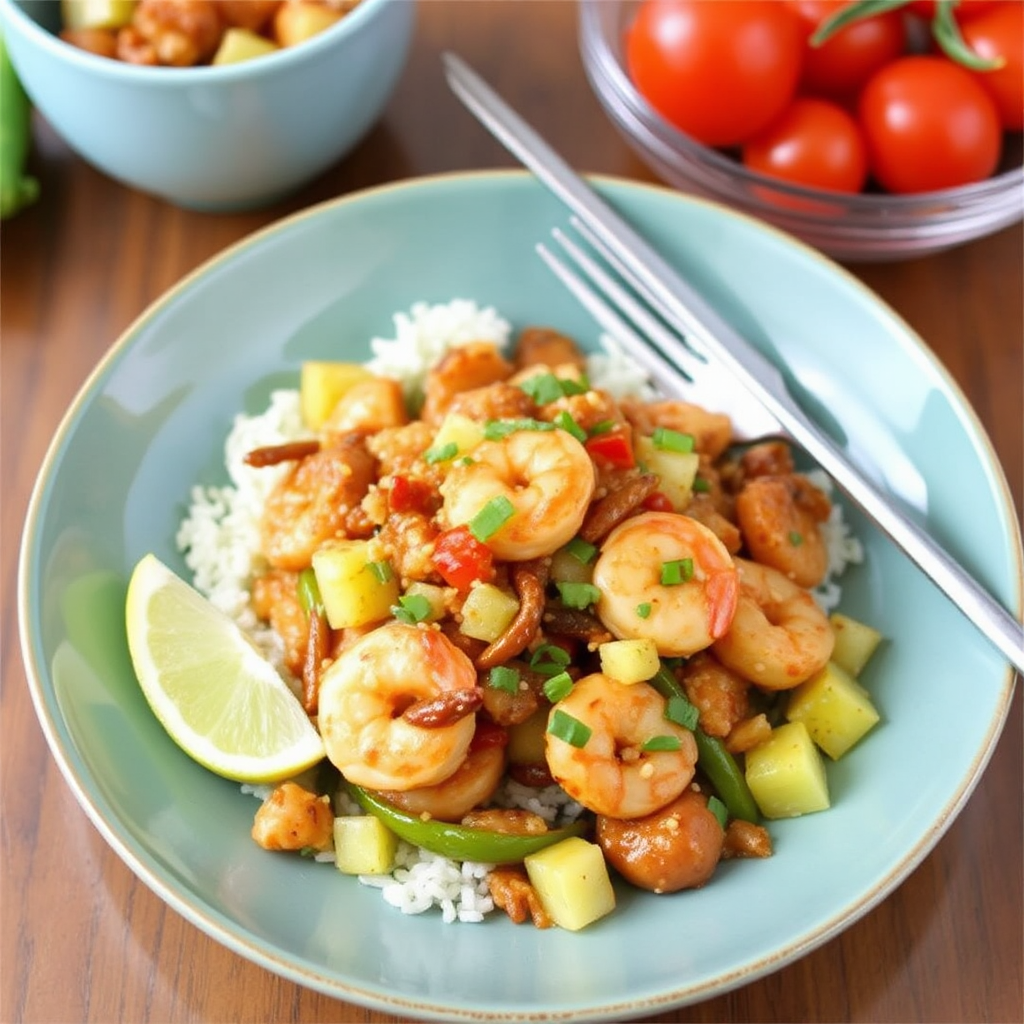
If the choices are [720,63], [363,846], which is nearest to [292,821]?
[363,846]

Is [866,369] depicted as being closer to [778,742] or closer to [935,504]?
[935,504]

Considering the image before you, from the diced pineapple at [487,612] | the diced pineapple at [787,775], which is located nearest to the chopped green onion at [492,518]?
the diced pineapple at [487,612]

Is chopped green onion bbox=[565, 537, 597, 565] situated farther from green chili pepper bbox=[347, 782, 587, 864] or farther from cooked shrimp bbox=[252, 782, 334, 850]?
cooked shrimp bbox=[252, 782, 334, 850]

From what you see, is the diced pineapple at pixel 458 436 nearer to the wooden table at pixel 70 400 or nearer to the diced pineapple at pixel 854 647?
the diced pineapple at pixel 854 647

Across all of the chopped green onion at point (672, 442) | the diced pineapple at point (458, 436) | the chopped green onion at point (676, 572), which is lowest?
the chopped green onion at point (672, 442)

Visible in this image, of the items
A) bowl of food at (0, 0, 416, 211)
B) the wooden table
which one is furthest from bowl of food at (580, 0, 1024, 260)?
bowl of food at (0, 0, 416, 211)

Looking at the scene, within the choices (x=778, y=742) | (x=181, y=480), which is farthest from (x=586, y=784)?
(x=181, y=480)
